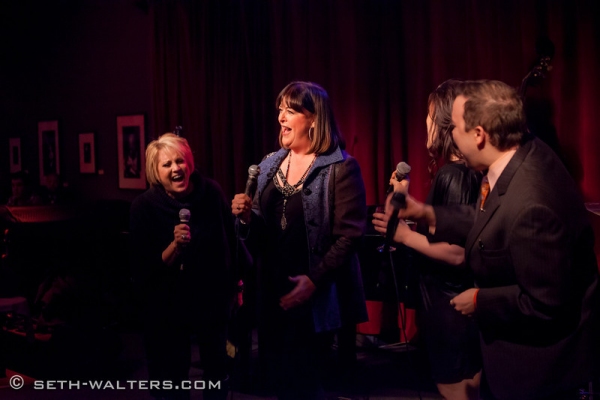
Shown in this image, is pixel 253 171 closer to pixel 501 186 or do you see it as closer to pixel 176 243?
pixel 176 243

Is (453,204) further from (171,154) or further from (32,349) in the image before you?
(32,349)

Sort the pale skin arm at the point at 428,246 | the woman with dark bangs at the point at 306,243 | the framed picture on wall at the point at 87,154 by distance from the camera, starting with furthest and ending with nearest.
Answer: the framed picture on wall at the point at 87,154, the woman with dark bangs at the point at 306,243, the pale skin arm at the point at 428,246

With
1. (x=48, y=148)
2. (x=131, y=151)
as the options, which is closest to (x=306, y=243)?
(x=131, y=151)

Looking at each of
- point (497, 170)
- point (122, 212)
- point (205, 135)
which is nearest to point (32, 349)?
point (122, 212)

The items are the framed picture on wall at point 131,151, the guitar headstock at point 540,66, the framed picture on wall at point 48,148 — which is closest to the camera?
the guitar headstock at point 540,66

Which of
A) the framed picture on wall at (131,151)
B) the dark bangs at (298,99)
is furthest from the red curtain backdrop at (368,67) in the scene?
the dark bangs at (298,99)

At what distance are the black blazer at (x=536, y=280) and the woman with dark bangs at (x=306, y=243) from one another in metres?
0.76

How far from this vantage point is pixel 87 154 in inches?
317

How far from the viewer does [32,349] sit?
16.3 feet

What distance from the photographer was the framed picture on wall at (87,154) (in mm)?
7973

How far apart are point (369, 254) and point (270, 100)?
6.78 ft

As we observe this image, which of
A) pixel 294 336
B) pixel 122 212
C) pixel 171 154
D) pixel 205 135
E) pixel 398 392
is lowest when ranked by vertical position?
pixel 398 392

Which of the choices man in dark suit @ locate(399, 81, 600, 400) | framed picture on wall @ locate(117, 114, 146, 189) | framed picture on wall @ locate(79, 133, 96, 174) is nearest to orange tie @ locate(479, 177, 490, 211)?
man in dark suit @ locate(399, 81, 600, 400)

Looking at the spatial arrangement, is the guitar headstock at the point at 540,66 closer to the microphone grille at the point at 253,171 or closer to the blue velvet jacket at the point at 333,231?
the blue velvet jacket at the point at 333,231
